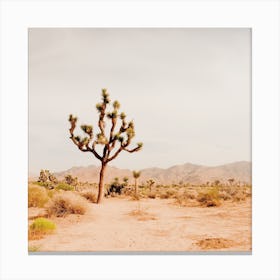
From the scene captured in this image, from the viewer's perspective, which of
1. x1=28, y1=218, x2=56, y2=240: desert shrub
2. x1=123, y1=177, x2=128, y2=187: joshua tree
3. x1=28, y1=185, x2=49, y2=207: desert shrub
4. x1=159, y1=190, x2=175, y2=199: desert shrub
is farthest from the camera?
x1=159, y1=190, x2=175, y2=199: desert shrub

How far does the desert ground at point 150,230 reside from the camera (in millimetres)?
5816

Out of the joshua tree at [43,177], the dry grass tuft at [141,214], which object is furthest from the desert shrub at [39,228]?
the dry grass tuft at [141,214]

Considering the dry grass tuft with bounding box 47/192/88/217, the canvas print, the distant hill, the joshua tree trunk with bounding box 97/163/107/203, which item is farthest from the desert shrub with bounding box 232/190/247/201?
the dry grass tuft with bounding box 47/192/88/217

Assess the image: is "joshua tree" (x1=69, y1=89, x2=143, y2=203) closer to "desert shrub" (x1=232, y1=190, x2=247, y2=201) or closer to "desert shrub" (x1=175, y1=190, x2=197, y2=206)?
"desert shrub" (x1=175, y1=190, x2=197, y2=206)

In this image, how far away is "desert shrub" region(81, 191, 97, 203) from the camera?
22.1 feet

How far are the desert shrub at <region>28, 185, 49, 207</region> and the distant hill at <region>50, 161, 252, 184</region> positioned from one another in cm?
37

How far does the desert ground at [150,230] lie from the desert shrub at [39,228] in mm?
47

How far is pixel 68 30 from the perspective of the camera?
6.11m

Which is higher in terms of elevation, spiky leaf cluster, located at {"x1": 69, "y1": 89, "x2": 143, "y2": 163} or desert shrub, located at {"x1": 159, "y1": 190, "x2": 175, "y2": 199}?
spiky leaf cluster, located at {"x1": 69, "y1": 89, "x2": 143, "y2": 163}

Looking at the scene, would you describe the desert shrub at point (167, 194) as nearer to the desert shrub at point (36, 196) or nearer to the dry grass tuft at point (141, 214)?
the dry grass tuft at point (141, 214)
